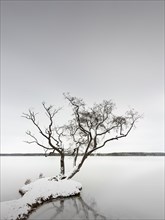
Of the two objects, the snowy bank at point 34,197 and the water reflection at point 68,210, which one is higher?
the snowy bank at point 34,197

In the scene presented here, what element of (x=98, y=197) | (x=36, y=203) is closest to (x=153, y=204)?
(x=98, y=197)

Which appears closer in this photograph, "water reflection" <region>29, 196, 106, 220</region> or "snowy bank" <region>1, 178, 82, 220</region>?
"snowy bank" <region>1, 178, 82, 220</region>

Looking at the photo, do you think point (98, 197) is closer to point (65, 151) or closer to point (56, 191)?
point (56, 191)

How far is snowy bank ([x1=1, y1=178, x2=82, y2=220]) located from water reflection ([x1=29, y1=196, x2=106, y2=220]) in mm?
621

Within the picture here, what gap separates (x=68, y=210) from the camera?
59.0ft

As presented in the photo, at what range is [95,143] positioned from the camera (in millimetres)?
28062

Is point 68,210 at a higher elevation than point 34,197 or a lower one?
lower

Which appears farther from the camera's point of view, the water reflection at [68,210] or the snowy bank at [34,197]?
the water reflection at [68,210]

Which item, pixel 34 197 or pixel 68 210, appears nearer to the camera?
pixel 68 210

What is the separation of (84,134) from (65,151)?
3480mm

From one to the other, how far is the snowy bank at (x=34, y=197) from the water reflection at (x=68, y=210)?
2.04 feet

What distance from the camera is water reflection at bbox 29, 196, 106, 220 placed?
1619cm

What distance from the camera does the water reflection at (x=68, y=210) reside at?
16186 millimetres

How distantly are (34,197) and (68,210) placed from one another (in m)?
3.18
